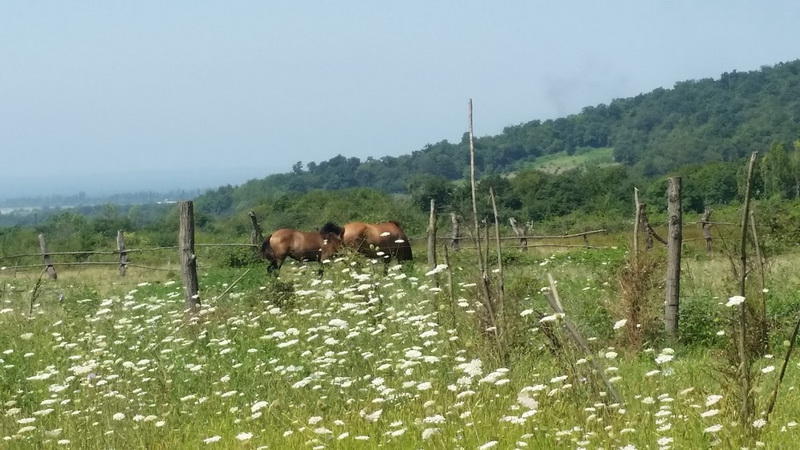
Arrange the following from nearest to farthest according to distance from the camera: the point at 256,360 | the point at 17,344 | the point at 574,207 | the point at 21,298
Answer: the point at 256,360
the point at 17,344
the point at 21,298
the point at 574,207

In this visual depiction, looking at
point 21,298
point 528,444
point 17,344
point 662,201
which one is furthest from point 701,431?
point 662,201

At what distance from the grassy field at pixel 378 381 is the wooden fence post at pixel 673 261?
0.25 metres

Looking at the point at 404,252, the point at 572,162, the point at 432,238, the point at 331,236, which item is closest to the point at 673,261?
the point at 432,238

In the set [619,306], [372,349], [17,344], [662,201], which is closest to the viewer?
[372,349]

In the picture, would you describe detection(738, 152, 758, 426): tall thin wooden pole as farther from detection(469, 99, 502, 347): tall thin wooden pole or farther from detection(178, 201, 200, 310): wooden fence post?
detection(178, 201, 200, 310): wooden fence post

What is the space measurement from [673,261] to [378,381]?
14.4 ft

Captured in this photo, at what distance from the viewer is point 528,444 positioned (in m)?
5.34

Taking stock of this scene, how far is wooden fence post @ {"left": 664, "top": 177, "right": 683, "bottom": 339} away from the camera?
986cm

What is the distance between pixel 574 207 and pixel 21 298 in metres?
74.1

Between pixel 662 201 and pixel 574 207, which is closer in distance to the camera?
pixel 662 201

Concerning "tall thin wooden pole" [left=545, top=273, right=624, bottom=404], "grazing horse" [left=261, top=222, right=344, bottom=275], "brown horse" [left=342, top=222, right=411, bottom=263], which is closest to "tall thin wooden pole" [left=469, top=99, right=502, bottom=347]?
"tall thin wooden pole" [left=545, top=273, right=624, bottom=404]

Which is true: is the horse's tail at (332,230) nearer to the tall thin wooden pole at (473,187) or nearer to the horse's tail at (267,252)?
the horse's tail at (267,252)

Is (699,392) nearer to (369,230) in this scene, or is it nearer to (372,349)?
(372,349)

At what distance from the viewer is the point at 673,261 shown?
32.6 ft
